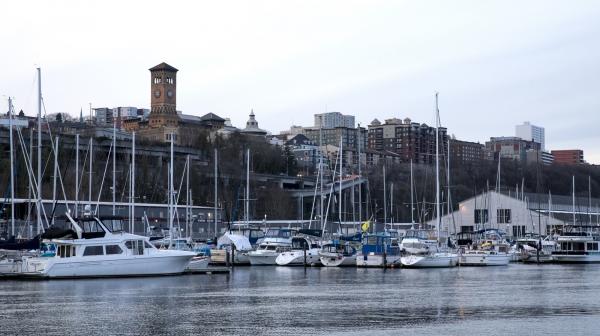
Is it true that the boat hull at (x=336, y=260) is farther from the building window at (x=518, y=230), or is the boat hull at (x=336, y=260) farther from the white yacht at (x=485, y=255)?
the building window at (x=518, y=230)

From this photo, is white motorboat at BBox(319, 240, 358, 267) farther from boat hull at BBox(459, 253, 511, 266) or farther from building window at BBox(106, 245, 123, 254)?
building window at BBox(106, 245, 123, 254)

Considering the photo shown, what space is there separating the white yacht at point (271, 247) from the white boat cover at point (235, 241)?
1088 mm

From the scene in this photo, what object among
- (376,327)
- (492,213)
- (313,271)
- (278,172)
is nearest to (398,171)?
(278,172)

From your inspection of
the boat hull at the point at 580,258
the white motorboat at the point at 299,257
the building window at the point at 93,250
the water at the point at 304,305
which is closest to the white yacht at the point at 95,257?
the building window at the point at 93,250

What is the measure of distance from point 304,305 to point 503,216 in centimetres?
9056

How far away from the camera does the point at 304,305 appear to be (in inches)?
1796

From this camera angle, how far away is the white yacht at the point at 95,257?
61.2 m

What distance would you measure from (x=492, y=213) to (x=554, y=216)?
736 centimetres

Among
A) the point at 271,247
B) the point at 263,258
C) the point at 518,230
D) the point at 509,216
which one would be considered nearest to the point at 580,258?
the point at 271,247

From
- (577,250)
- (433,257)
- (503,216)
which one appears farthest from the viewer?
(503,216)

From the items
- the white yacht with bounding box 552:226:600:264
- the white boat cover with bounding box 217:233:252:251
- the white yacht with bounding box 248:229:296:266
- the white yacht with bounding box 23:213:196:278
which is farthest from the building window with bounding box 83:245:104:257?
the white yacht with bounding box 552:226:600:264

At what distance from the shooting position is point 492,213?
132250 millimetres

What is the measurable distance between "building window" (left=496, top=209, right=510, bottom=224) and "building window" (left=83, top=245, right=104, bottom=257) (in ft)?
260

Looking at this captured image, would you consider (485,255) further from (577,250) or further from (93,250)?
(93,250)
